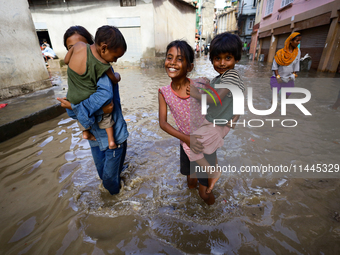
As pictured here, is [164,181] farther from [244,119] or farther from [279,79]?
[279,79]

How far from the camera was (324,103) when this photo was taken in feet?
14.6

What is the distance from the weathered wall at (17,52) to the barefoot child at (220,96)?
5.33 m

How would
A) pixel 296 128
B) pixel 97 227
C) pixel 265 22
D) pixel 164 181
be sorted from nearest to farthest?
pixel 97 227 < pixel 164 181 < pixel 296 128 < pixel 265 22

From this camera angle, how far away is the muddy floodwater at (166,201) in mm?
1480

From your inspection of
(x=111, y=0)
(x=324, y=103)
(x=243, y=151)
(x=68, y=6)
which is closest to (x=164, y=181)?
(x=243, y=151)

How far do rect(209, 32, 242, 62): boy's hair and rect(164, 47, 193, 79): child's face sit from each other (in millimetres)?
318

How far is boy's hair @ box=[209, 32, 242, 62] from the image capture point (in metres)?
1.45

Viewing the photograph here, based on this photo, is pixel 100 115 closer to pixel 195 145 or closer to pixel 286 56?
pixel 195 145

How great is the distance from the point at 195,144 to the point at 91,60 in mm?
1042

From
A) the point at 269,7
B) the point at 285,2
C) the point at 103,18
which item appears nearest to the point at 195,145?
the point at 103,18

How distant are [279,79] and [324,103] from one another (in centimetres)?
151

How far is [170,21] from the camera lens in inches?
540

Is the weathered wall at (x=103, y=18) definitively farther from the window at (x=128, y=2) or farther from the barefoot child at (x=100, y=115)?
the barefoot child at (x=100, y=115)

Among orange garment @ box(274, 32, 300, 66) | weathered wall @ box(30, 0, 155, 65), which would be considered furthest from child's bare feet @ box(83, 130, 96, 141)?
weathered wall @ box(30, 0, 155, 65)
